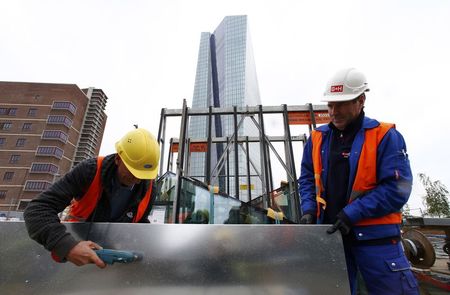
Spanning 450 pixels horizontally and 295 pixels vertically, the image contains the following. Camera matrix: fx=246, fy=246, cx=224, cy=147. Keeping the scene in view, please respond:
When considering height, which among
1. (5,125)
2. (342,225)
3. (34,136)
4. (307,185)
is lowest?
(342,225)

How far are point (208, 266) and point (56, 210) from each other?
108cm

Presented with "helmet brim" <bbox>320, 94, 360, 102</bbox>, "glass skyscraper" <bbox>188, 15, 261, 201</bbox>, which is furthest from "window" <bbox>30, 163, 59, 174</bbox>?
"helmet brim" <bbox>320, 94, 360, 102</bbox>

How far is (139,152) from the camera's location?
76.6 inches

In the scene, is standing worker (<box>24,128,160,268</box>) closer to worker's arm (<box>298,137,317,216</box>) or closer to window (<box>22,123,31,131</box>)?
worker's arm (<box>298,137,317,216</box>)

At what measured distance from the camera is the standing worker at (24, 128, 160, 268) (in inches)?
54.2

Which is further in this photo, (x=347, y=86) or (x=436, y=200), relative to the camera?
(x=436, y=200)

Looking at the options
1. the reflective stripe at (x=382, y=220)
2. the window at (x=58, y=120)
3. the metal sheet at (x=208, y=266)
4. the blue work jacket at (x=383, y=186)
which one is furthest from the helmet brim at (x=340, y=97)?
the window at (x=58, y=120)

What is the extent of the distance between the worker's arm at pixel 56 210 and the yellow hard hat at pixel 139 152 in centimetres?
25

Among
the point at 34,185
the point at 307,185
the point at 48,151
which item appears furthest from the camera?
the point at 48,151

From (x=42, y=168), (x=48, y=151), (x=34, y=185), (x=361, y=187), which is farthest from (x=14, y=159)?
(x=361, y=187)

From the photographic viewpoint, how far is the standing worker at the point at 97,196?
4.52 feet

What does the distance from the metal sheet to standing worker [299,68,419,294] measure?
22 centimetres

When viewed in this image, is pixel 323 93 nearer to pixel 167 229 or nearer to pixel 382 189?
pixel 382 189

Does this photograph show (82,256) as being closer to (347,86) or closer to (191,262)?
(191,262)
